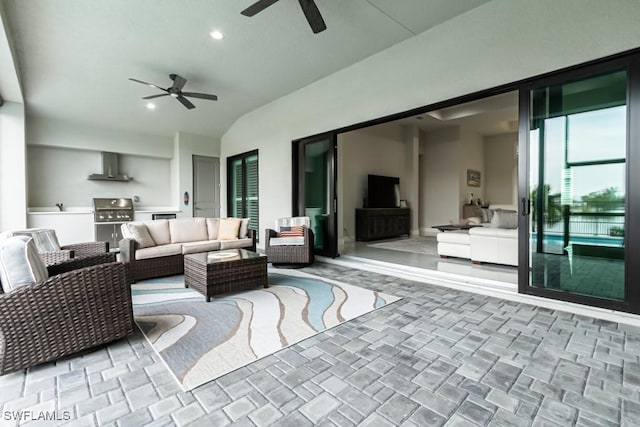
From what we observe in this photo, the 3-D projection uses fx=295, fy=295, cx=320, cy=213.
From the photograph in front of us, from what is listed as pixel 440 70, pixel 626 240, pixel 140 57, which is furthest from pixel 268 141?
pixel 626 240

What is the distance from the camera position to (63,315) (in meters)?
2.00

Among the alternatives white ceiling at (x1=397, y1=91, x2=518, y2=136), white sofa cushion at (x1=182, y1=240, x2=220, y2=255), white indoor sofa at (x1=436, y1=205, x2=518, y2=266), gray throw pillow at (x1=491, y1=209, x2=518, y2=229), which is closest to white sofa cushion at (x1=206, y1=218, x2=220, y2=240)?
white sofa cushion at (x1=182, y1=240, x2=220, y2=255)

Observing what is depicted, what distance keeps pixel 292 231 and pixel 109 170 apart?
5310mm

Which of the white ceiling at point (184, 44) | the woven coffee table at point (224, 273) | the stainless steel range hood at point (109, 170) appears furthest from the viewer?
the stainless steel range hood at point (109, 170)

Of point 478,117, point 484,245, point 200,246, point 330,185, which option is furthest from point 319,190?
point 478,117

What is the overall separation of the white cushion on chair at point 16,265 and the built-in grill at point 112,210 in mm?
5543

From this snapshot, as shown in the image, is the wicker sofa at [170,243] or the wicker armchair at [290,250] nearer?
the wicker sofa at [170,243]

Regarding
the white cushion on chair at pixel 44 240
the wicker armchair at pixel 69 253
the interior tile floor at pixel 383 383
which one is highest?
the white cushion on chair at pixel 44 240

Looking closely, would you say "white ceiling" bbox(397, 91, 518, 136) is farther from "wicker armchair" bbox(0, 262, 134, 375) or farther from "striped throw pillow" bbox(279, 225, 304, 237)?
"wicker armchair" bbox(0, 262, 134, 375)

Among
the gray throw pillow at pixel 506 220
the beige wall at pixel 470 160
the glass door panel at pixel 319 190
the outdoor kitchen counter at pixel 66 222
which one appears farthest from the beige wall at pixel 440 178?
the outdoor kitchen counter at pixel 66 222

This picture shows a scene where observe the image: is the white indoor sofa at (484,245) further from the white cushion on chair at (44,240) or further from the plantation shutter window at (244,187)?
the white cushion on chair at (44,240)

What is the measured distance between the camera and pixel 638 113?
2551 millimetres

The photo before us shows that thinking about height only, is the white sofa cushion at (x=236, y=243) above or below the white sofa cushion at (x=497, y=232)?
below

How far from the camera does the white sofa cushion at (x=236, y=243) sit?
493 centimetres
